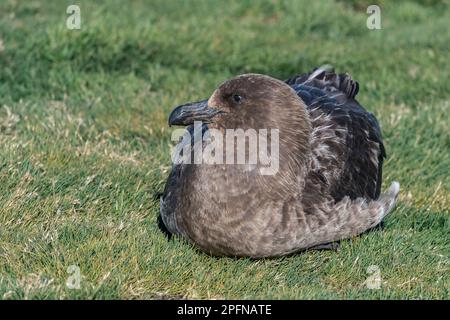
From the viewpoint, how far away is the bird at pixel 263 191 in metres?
4.75

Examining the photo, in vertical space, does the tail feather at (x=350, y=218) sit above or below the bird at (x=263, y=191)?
below

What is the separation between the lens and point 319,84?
634 cm

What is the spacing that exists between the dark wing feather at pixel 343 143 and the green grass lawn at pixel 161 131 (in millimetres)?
311

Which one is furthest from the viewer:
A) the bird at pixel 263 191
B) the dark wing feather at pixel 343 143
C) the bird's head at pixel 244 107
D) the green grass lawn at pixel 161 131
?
the dark wing feather at pixel 343 143

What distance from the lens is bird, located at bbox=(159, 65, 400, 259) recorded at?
4.75m

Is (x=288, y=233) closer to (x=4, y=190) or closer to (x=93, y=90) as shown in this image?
(x=4, y=190)

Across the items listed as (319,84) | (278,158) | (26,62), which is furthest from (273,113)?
(26,62)

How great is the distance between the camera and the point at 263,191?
4797 millimetres

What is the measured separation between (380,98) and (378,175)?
2245 mm

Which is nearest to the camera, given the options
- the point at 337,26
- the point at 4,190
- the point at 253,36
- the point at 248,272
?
the point at 248,272

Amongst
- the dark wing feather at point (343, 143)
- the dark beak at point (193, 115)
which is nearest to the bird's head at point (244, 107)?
the dark beak at point (193, 115)

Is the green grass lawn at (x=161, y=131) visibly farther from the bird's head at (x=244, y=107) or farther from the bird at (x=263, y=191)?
the bird's head at (x=244, y=107)

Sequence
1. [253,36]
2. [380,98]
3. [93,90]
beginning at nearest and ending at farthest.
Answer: [93,90], [380,98], [253,36]

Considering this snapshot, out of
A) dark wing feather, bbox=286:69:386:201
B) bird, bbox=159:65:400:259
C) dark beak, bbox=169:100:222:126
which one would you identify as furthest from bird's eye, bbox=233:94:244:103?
dark wing feather, bbox=286:69:386:201
